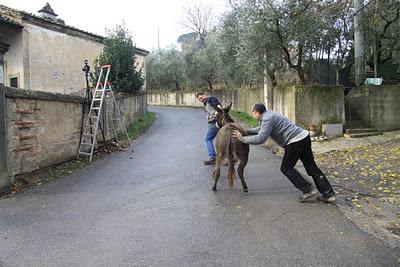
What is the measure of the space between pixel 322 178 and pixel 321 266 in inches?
96.3

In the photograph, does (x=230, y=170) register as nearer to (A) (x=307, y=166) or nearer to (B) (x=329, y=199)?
(A) (x=307, y=166)

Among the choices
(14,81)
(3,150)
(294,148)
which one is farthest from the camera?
(14,81)

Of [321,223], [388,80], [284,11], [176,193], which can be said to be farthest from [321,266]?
[388,80]

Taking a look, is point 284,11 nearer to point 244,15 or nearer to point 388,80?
point 244,15

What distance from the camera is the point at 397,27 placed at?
15766mm

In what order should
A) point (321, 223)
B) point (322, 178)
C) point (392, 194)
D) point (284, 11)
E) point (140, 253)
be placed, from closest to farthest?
point (140, 253) < point (321, 223) < point (322, 178) < point (392, 194) < point (284, 11)

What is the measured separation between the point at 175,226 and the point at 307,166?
2.48 meters

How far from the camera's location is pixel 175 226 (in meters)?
4.93

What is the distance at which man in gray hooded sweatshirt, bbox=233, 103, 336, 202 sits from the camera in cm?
586

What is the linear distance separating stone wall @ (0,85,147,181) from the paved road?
0.92 metres

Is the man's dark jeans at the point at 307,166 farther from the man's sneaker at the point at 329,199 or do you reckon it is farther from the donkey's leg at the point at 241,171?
the donkey's leg at the point at 241,171

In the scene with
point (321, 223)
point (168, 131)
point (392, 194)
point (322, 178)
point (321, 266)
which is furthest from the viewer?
point (168, 131)

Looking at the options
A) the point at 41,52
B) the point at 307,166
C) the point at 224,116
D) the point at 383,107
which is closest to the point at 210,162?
the point at 224,116

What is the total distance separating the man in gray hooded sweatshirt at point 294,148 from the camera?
586 centimetres
